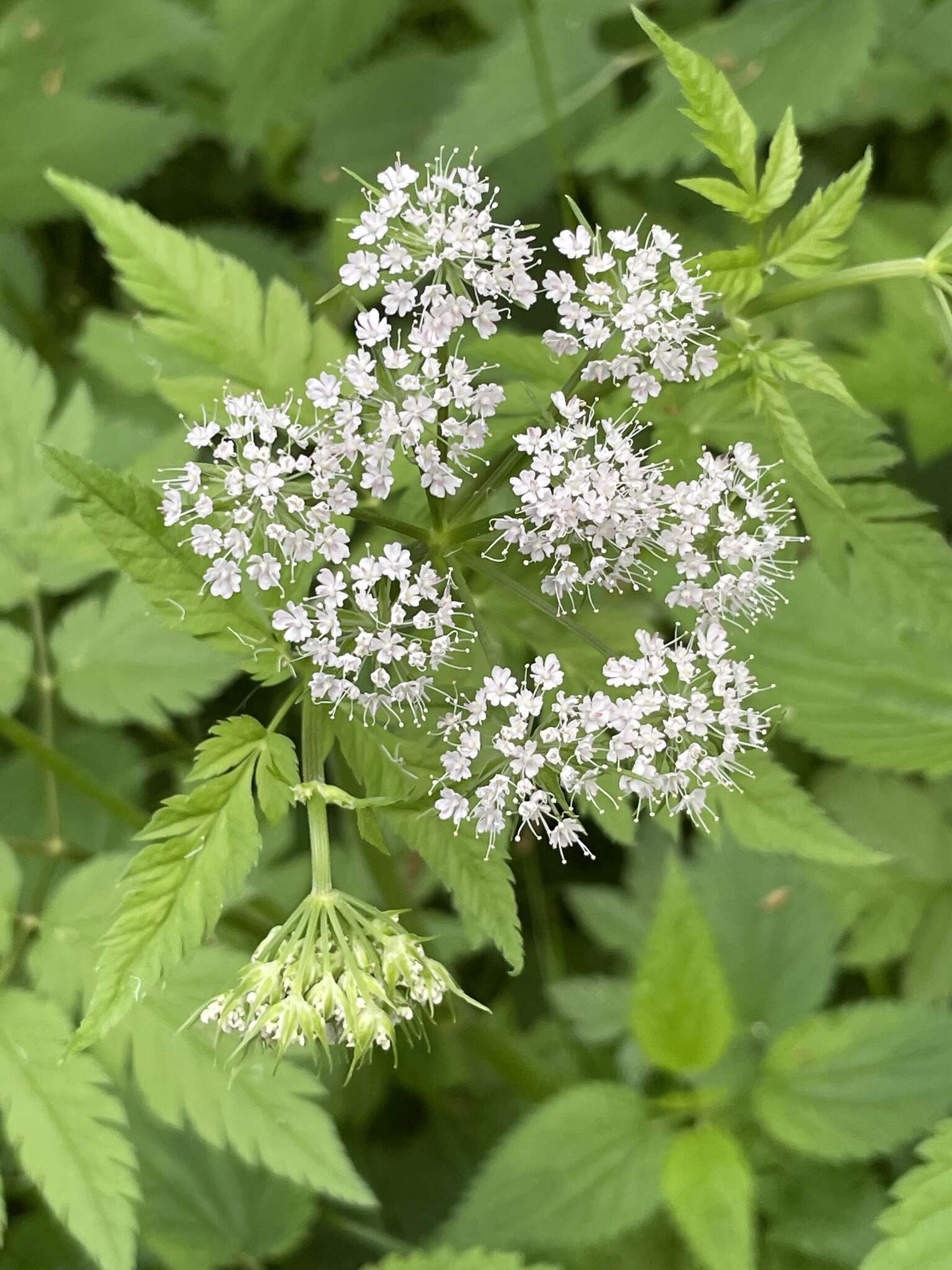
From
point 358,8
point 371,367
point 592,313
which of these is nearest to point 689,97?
point 592,313

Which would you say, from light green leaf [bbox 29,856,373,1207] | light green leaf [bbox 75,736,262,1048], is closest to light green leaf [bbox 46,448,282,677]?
light green leaf [bbox 75,736,262,1048]

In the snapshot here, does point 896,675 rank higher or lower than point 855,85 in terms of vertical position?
lower

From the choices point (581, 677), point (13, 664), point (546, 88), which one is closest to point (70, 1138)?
point (13, 664)

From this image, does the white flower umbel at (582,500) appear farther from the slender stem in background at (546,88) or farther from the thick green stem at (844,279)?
the slender stem in background at (546,88)

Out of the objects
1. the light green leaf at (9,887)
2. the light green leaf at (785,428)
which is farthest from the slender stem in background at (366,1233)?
the light green leaf at (785,428)

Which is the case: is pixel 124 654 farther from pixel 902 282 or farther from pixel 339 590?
pixel 902 282
